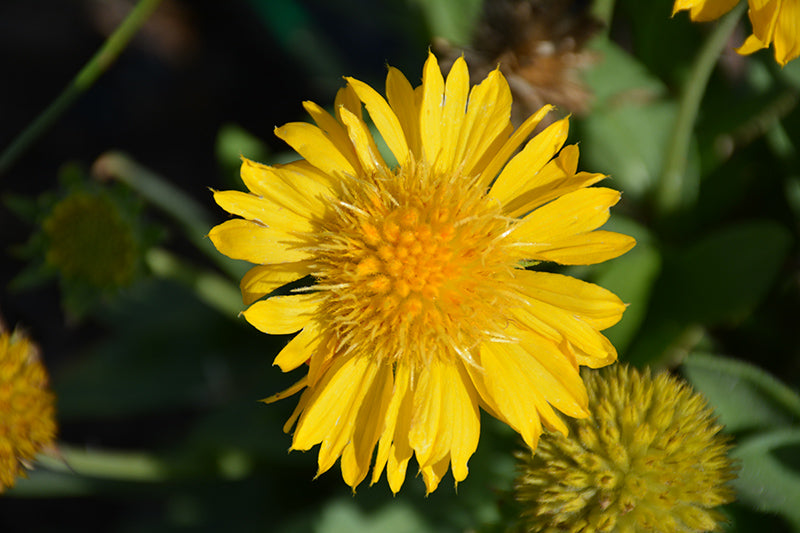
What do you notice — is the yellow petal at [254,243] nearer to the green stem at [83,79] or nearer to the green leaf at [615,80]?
the green stem at [83,79]

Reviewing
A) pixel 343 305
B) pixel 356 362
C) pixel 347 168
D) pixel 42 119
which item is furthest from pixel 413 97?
pixel 42 119

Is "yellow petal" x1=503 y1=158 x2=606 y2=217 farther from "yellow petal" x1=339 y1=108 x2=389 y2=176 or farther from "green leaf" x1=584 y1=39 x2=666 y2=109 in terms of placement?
"green leaf" x1=584 y1=39 x2=666 y2=109

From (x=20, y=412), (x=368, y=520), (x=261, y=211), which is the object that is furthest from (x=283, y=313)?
(x=368, y=520)

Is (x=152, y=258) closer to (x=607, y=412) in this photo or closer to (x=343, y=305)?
(x=343, y=305)

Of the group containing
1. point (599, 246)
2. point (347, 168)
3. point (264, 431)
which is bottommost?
point (264, 431)

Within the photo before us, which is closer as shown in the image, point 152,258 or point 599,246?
point 599,246
